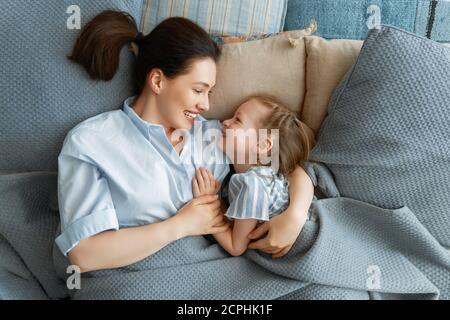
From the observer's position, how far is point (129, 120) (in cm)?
125

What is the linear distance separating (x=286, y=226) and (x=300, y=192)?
114mm

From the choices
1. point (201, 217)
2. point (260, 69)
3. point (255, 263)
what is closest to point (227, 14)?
point (260, 69)

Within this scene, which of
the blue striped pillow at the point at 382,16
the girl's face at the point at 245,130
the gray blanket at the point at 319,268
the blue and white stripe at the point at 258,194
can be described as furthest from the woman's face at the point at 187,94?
the blue striped pillow at the point at 382,16

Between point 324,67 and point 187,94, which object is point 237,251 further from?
point 324,67

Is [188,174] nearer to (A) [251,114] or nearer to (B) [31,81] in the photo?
(A) [251,114]

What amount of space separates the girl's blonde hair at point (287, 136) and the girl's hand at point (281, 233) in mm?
157

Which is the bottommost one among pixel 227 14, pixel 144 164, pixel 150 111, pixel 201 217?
pixel 201 217

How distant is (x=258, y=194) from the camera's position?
1.16 m

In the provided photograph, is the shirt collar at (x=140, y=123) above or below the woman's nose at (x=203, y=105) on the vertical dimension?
below

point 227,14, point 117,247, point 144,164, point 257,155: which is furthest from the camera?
point 227,14

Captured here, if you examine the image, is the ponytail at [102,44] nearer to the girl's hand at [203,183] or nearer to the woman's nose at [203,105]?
the woman's nose at [203,105]

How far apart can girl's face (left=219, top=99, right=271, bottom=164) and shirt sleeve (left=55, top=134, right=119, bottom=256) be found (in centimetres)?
37

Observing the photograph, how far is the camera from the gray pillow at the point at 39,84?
1.20m

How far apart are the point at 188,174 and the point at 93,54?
1.35 ft
